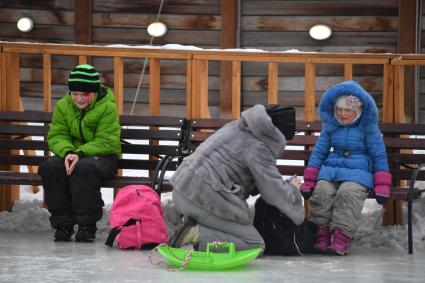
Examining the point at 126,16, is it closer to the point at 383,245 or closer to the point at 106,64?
the point at 106,64

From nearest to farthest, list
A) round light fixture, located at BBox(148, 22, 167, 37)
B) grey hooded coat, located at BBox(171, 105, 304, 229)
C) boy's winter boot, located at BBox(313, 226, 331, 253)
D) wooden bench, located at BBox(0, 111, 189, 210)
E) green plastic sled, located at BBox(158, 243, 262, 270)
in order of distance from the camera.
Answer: green plastic sled, located at BBox(158, 243, 262, 270) < grey hooded coat, located at BBox(171, 105, 304, 229) < boy's winter boot, located at BBox(313, 226, 331, 253) < wooden bench, located at BBox(0, 111, 189, 210) < round light fixture, located at BBox(148, 22, 167, 37)

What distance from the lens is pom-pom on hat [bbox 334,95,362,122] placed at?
7.07 m

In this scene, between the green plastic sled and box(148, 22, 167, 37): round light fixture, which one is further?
box(148, 22, 167, 37): round light fixture

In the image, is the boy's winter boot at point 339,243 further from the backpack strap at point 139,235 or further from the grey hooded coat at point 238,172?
the backpack strap at point 139,235

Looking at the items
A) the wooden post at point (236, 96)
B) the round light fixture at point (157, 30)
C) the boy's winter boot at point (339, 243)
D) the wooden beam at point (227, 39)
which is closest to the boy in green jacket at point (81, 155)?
the wooden post at point (236, 96)

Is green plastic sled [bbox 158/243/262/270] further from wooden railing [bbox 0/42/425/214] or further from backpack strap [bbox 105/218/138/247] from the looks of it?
wooden railing [bbox 0/42/425/214]

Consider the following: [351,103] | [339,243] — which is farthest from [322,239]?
[351,103]

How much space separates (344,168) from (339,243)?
534 mm

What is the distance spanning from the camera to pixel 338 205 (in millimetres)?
6891

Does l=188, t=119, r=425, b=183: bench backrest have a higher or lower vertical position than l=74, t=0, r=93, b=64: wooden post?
lower

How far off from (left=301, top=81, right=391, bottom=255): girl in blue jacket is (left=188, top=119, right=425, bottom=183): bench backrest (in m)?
0.43

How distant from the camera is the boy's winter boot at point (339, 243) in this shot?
6.84 m

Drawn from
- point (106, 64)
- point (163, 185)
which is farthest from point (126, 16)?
point (163, 185)

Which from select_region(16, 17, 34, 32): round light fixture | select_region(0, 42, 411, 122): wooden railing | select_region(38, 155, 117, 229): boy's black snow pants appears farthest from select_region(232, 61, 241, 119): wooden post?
select_region(16, 17, 34, 32): round light fixture
